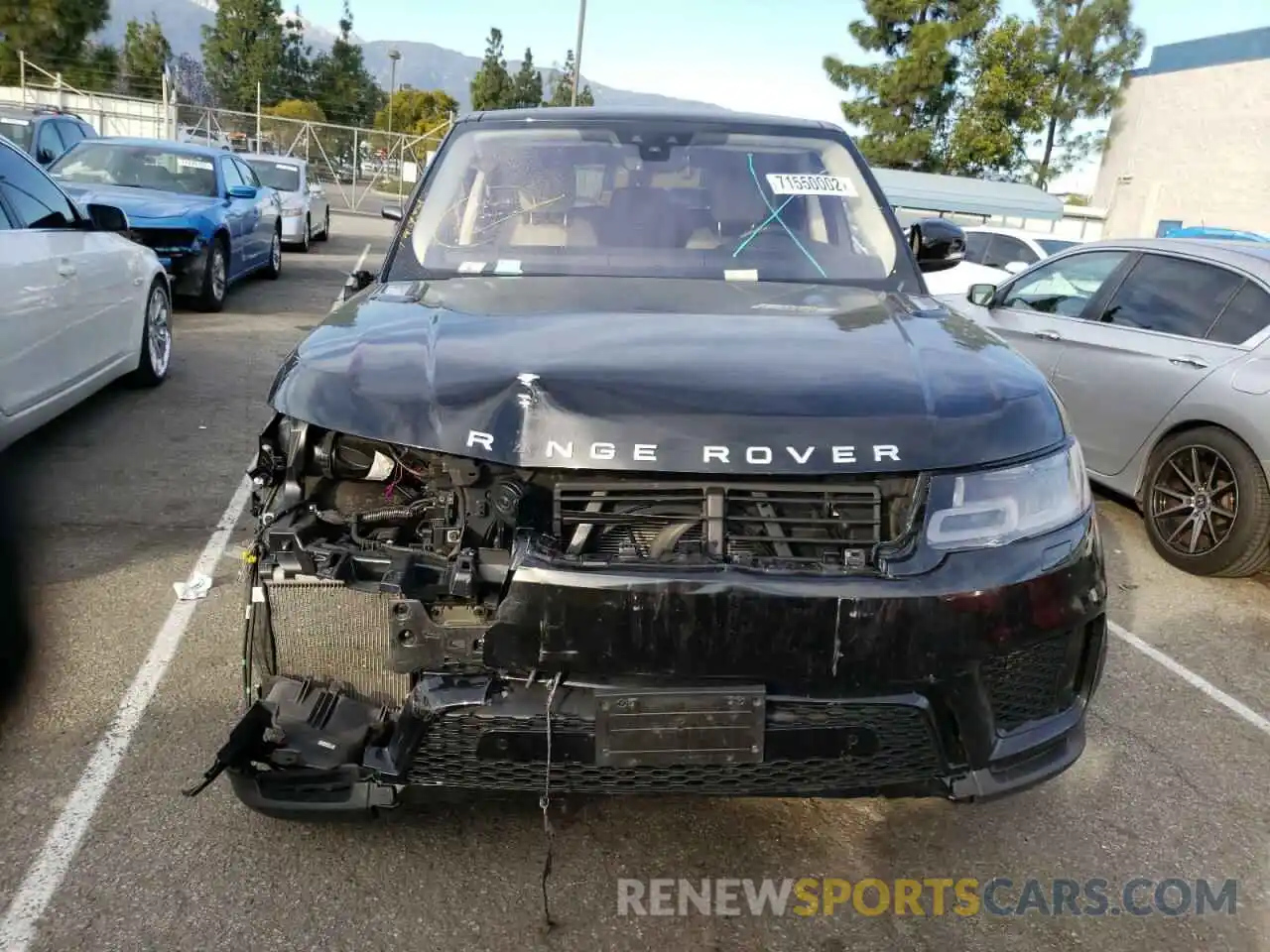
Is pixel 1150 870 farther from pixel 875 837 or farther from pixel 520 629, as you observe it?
pixel 520 629

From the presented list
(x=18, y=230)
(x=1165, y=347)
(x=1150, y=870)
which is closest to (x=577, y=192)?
(x=1150, y=870)

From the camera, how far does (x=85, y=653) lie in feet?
11.8

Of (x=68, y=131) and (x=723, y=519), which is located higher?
(x=68, y=131)

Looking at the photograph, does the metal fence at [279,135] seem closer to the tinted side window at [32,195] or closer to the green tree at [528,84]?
the tinted side window at [32,195]

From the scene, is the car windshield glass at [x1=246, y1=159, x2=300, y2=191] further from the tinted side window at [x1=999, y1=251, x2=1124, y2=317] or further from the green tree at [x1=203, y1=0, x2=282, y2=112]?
the green tree at [x1=203, y1=0, x2=282, y2=112]

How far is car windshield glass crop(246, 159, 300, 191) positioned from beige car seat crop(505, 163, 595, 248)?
14697 millimetres

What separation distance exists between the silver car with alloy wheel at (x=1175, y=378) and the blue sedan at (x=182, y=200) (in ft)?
24.6

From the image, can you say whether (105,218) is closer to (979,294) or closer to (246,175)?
(979,294)

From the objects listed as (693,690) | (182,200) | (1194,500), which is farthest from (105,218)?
(1194,500)

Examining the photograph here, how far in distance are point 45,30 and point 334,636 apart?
179 feet

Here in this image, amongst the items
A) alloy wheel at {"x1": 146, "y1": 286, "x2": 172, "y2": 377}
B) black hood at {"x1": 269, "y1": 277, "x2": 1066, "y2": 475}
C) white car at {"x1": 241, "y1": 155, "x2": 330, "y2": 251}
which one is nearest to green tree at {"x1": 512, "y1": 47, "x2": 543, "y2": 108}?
white car at {"x1": 241, "y1": 155, "x2": 330, "y2": 251}

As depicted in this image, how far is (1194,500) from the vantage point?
5.21m

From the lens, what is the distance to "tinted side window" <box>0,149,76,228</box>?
5273 mm

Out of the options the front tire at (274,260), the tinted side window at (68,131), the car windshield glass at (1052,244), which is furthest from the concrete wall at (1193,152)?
the tinted side window at (68,131)
